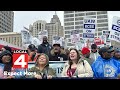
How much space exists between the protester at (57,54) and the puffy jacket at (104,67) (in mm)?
868

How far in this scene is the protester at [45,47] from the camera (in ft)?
30.9

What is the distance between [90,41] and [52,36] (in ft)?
3.52

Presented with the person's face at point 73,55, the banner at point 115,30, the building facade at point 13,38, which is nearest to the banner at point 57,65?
the person's face at point 73,55

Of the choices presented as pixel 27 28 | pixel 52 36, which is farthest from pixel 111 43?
pixel 27 28

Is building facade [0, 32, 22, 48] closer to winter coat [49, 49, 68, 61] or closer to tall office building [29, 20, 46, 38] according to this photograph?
tall office building [29, 20, 46, 38]

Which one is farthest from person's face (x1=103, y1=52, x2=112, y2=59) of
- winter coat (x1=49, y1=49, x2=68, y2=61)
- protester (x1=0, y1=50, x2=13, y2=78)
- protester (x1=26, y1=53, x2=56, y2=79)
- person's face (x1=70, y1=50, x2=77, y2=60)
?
protester (x1=0, y1=50, x2=13, y2=78)

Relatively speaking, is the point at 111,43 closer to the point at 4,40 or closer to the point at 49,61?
the point at 49,61

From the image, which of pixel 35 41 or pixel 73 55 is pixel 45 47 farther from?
pixel 73 55

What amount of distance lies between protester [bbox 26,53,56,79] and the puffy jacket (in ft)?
3.81

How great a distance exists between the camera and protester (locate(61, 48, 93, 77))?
9203mm

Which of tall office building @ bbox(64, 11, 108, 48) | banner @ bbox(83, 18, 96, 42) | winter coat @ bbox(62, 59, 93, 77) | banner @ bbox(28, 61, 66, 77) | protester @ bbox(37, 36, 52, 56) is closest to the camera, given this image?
winter coat @ bbox(62, 59, 93, 77)

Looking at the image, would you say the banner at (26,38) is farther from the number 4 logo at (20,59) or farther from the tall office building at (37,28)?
the number 4 logo at (20,59)

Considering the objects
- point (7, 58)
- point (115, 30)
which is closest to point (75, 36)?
point (115, 30)

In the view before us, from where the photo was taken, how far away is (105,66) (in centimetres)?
939
